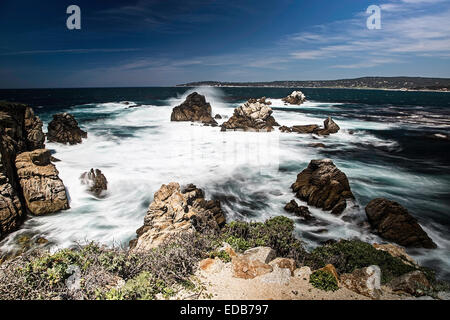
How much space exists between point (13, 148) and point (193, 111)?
119 feet

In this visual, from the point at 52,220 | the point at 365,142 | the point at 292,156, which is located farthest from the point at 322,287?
the point at 365,142

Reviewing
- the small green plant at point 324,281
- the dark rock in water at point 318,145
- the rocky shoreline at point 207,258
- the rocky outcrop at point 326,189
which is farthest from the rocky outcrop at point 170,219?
the dark rock in water at point 318,145

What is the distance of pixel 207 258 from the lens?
657 centimetres

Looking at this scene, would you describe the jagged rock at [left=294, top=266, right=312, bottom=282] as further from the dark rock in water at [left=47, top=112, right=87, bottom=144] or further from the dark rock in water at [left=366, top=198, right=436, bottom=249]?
the dark rock in water at [left=47, top=112, right=87, bottom=144]

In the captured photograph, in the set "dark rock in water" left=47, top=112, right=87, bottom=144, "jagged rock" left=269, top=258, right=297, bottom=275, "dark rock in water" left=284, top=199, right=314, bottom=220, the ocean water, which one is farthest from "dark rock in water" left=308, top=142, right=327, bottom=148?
"dark rock in water" left=47, top=112, right=87, bottom=144

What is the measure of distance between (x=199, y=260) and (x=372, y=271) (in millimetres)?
4301

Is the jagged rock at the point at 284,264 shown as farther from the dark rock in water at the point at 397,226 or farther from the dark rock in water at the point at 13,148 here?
the dark rock in water at the point at 13,148

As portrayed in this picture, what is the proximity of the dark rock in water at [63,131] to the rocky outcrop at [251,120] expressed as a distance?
68.8 ft

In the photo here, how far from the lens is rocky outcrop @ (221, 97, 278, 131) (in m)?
Answer: 41.1

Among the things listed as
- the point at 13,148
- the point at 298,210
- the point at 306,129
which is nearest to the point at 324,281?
the point at 298,210

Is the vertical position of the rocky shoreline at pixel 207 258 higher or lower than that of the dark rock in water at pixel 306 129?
lower

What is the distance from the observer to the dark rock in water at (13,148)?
1089cm

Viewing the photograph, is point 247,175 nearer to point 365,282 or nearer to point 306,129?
point 365,282

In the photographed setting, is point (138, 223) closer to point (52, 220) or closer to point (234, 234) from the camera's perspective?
point (52, 220)
